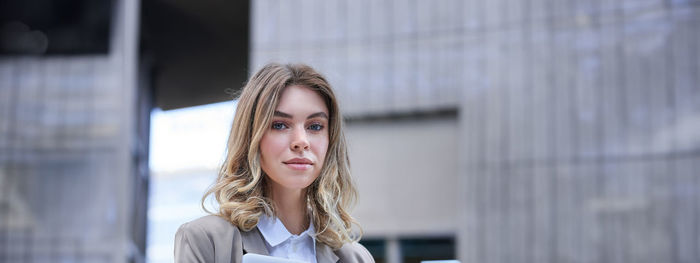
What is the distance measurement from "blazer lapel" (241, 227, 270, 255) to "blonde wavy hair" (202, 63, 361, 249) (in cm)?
2

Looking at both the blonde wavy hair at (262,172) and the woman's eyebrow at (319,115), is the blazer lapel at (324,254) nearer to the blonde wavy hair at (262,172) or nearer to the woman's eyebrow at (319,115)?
the blonde wavy hair at (262,172)

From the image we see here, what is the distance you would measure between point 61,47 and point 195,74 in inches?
165

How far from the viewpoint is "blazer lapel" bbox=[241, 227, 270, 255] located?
2336 mm

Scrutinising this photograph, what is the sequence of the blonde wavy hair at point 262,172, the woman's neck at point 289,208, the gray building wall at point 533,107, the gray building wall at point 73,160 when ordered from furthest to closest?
the gray building wall at point 73,160 < the gray building wall at point 533,107 < the woman's neck at point 289,208 < the blonde wavy hair at point 262,172

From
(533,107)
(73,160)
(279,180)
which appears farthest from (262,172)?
(73,160)

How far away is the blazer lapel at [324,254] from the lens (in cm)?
250

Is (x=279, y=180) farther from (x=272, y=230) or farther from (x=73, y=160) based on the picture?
(x=73, y=160)

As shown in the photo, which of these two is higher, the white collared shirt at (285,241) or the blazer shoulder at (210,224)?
Result: the blazer shoulder at (210,224)

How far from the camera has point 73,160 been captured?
19094 millimetres

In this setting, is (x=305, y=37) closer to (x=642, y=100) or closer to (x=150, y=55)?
(x=642, y=100)

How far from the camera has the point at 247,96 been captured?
244cm

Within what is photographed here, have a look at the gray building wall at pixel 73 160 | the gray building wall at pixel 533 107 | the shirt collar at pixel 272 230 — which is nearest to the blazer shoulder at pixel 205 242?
the shirt collar at pixel 272 230

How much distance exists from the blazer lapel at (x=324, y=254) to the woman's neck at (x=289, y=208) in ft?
0.22

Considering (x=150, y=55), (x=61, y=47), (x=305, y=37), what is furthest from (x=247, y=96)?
(x=150, y=55)
